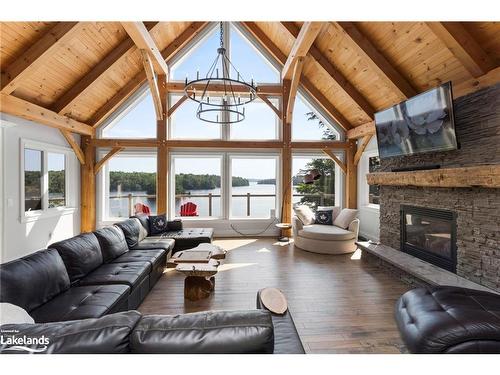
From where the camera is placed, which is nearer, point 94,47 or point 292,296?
point 292,296

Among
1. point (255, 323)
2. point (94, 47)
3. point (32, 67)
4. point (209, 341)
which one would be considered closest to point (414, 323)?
point (255, 323)

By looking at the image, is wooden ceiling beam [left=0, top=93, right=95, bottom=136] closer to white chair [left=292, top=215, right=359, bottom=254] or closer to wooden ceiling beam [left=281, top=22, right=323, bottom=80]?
wooden ceiling beam [left=281, top=22, right=323, bottom=80]

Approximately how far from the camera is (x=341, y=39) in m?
4.84

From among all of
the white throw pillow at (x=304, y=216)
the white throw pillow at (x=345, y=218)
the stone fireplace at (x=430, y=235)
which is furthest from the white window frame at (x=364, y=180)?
the stone fireplace at (x=430, y=235)

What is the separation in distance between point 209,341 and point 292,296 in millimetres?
2454

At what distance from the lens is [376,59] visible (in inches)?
170

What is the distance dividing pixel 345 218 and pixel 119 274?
4601mm

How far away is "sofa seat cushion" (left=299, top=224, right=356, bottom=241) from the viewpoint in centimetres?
521

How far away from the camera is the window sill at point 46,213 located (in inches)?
187

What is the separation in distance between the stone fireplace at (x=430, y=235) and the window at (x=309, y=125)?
3.30 meters

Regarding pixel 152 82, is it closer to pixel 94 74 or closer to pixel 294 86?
pixel 94 74

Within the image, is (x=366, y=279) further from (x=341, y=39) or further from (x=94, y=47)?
(x=94, y=47)

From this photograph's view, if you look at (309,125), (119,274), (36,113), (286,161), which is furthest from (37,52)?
(309,125)

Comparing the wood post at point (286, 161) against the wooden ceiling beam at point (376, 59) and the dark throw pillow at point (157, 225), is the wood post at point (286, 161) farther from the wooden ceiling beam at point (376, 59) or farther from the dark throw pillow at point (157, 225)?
the dark throw pillow at point (157, 225)
